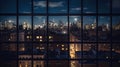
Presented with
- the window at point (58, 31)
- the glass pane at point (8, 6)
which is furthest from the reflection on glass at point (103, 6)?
the glass pane at point (8, 6)

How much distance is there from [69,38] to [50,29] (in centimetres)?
101

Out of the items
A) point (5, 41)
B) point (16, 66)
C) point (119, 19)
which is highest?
point (119, 19)

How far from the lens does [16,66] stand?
16.7 metres

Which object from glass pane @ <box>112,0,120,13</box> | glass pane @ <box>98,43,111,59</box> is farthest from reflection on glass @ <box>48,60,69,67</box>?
glass pane @ <box>112,0,120,13</box>

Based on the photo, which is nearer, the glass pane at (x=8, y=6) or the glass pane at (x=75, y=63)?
the glass pane at (x=8, y=6)

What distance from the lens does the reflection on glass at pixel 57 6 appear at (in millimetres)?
16531

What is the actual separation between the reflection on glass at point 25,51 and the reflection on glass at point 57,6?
1990mm

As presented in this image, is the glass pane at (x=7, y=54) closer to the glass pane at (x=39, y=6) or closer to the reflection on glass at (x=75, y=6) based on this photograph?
the glass pane at (x=39, y=6)

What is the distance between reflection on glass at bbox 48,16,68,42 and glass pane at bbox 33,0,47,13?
1.78 ft

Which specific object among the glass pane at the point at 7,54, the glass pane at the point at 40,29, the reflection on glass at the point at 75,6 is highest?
the reflection on glass at the point at 75,6

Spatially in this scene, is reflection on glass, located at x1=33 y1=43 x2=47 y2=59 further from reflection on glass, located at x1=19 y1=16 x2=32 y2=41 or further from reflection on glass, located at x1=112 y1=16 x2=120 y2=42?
reflection on glass, located at x1=112 y1=16 x2=120 y2=42

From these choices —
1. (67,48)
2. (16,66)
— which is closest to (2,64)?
(16,66)

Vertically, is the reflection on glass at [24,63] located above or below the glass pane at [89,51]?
below

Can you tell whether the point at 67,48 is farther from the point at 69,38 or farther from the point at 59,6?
the point at 59,6
